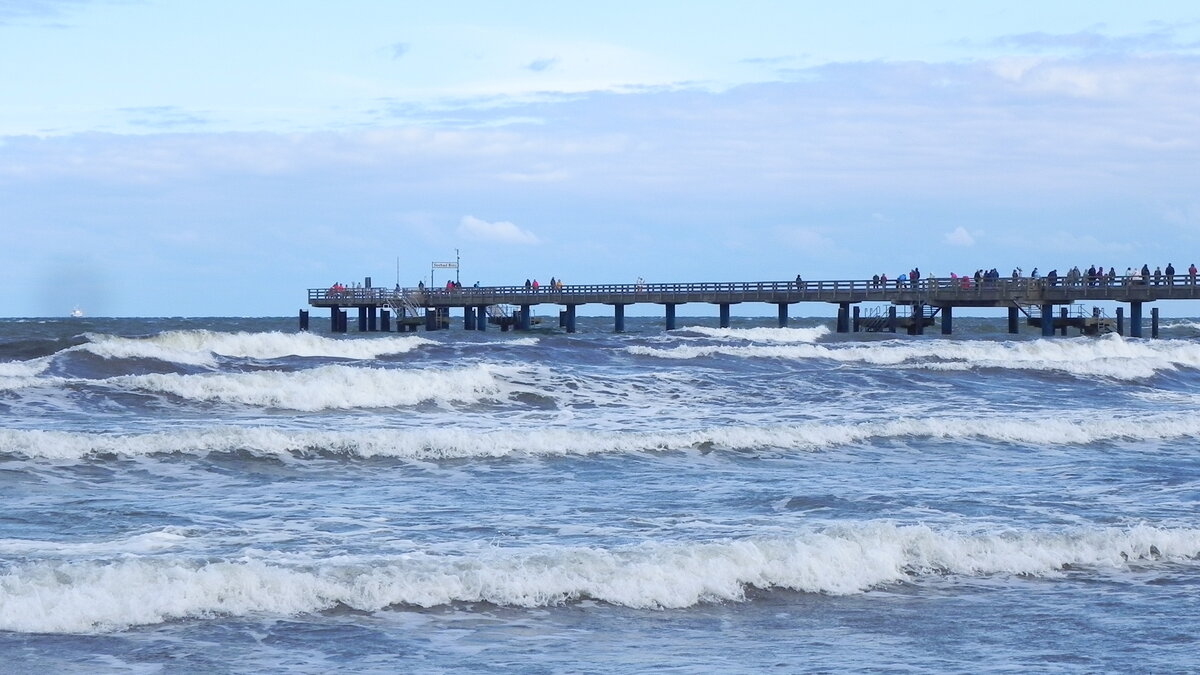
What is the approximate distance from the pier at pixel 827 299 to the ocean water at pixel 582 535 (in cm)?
2712

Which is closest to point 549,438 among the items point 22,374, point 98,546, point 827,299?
point 98,546

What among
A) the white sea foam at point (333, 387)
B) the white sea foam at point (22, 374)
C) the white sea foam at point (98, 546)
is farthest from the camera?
the white sea foam at point (333, 387)

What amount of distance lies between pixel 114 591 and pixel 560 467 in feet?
28.0

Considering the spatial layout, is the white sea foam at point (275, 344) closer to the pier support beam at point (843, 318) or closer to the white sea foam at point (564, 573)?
the pier support beam at point (843, 318)

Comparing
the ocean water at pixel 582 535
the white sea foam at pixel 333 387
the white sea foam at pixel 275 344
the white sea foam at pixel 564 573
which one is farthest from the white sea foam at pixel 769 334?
the white sea foam at pixel 564 573

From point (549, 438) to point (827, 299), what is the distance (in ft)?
127

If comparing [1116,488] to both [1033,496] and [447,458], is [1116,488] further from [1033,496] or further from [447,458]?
[447,458]

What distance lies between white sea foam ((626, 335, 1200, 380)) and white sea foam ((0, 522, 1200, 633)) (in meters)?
24.1

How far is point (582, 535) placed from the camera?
480 inches

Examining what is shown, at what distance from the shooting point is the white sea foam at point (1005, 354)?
3584 centimetres

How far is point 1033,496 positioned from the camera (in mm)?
14938

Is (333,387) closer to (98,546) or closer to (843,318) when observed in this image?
(98,546)

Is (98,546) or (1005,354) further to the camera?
(1005,354)

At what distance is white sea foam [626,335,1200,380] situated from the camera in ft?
118
